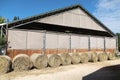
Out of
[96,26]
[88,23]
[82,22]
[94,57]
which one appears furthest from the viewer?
[96,26]

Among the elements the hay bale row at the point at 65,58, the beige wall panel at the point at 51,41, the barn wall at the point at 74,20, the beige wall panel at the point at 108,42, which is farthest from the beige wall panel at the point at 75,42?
the beige wall panel at the point at 108,42

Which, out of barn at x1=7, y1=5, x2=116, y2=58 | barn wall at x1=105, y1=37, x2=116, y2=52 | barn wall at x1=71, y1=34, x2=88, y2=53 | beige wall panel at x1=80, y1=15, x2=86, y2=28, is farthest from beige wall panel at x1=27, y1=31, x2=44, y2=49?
barn wall at x1=105, y1=37, x2=116, y2=52

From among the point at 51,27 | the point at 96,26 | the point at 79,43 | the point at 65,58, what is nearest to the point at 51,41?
the point at 51,27

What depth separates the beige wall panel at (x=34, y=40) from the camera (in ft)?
68.2

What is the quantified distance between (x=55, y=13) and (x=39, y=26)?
8.86ft

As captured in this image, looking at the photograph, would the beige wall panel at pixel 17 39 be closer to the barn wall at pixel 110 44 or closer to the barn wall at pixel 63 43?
the barn wall at pixel 63 43

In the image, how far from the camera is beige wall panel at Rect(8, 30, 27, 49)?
19.5 meters

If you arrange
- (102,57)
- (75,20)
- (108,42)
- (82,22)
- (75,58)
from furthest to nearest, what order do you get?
(108,42) < (82,22) < (75,20) < (102,57) < (75,58)

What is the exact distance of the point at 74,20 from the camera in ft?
88.4

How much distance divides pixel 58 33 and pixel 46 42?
2098 mm

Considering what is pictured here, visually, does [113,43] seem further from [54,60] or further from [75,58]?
[54,60]

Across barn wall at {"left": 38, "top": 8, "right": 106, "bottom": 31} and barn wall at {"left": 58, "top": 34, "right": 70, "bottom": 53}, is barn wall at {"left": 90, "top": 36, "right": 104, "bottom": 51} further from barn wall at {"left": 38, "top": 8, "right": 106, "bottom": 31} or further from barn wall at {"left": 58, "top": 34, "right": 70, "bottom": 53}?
barn wall at {"left": 58, "top": 34, "right": 70, "bottom": 53}

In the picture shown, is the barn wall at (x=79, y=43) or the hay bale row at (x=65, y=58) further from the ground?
the barn wall at (x=79, y=43)

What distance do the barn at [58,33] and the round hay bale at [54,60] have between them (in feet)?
11.6
